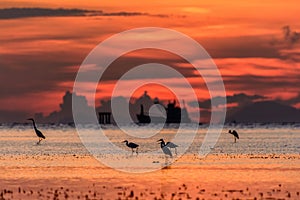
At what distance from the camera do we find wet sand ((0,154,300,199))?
34.1 metres

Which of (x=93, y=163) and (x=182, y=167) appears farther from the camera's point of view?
(x=93, y=163)

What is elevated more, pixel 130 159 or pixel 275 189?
pixel 130 159

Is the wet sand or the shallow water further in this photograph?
the shallow water

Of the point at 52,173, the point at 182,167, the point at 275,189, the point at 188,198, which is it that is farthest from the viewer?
the point at 182,167

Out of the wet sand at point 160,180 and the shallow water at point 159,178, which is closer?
the wet sand at point 160,180

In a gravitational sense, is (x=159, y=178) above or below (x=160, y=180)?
above

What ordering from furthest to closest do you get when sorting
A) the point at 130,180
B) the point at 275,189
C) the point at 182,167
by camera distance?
the point at 182,167 < the point at 130,180 < the point at 275,189

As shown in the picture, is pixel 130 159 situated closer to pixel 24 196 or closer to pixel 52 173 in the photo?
pixel 52 173

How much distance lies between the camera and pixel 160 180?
130 ft

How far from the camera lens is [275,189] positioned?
35.7 m

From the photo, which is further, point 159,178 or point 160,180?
point 159,178

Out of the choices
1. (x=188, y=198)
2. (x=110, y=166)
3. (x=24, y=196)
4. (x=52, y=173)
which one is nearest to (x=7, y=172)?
(x=52, y=173)

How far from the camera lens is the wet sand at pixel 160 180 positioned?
112 feet

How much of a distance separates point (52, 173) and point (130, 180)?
206 inches
